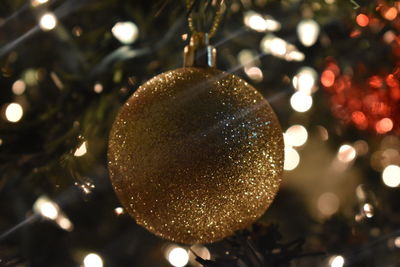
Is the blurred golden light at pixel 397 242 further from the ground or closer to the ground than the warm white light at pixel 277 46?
closer to the ground

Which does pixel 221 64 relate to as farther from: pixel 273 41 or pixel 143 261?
pixel 143 261

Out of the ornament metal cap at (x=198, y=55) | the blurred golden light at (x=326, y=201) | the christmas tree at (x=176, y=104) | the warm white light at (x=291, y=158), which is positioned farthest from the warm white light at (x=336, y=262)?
the blurred golden light at (x=326, y=201)

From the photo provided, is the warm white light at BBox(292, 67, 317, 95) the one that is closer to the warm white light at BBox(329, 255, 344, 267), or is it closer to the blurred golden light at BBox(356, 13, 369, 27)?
the blurred golden light at BBox(356, 13, 369, 27)

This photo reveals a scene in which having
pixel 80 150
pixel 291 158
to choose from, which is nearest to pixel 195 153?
pixel 80 150

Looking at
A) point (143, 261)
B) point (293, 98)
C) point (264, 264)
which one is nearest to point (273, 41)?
point (293, 98)

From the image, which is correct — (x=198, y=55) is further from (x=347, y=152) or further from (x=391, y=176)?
(x=391, y=176)

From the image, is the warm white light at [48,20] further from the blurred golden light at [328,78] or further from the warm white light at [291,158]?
the warm white light at [291,158]

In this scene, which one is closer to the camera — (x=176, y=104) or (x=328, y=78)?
(x=176, y=104)

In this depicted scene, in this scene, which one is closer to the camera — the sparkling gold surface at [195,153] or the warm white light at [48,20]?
the sparkling gold surface at [195,153]
